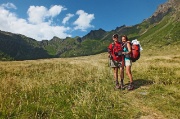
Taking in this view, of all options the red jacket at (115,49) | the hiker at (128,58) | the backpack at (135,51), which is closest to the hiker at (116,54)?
the red jacket at (115,49)

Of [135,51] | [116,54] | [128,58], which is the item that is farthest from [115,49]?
[135,51]

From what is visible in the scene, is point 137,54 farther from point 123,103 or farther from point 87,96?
point 87,96

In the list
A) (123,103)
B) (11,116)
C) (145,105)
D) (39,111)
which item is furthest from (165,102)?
(11,116)

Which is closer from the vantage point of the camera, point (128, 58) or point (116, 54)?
point (128, 58)

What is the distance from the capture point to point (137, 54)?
11.9 meters

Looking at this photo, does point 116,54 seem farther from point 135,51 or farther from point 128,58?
point 135,51

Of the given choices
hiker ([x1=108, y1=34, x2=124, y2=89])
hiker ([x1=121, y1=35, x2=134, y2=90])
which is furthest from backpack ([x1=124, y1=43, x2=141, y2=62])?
hiker ([x1=108, y1=34, x2=124, y2=89])

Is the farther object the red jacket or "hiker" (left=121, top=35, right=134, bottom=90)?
the red jacket

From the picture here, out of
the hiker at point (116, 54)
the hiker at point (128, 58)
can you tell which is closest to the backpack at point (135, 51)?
the hiker at point (128, 58)

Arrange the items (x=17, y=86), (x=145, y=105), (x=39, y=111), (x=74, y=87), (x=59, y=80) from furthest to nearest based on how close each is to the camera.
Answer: (x=59, y=80) < (x=74, y=87) < (x=17, y=86) < (x=145, y=105) < (x=39, y=111)

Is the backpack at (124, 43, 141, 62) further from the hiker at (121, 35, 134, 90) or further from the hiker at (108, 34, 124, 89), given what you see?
the hiker at (108, 34, 124, 89)

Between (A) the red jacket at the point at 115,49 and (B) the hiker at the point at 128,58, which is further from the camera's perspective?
(A) the red jacket at the point at 115,49

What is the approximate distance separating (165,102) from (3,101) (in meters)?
5.54

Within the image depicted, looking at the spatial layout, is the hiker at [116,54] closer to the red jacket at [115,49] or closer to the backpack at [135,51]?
the red jacket at [115,49]
